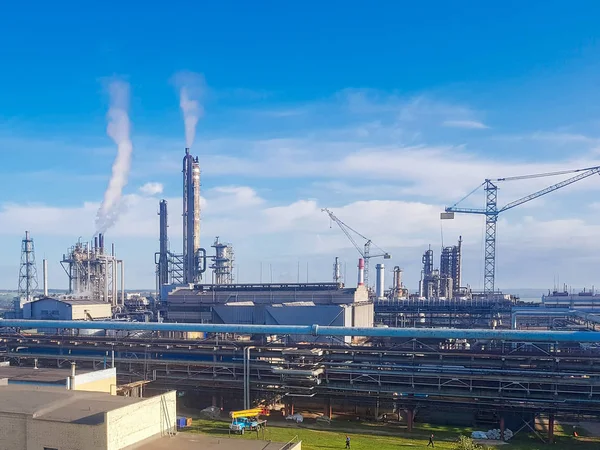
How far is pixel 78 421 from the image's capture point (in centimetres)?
1683

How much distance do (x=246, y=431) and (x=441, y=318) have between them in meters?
41.2

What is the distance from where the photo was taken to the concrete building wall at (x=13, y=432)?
56.7 ft

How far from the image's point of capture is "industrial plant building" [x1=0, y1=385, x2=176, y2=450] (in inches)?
655

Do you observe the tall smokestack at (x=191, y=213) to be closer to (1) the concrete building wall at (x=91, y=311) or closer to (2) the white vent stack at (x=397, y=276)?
(1) the concrete building wall at (x=91, y=311)

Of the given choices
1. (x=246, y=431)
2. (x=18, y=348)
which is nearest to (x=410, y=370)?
(x=246, y=431)

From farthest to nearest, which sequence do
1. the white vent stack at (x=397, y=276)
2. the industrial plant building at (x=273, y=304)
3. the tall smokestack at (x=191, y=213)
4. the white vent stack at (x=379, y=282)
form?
the white vent stack at (x=397, y=276), the white vent stack at (x=379, y=282), the tall smokestack at (x=191, y=213), the industrial plant building at (x=273, y=304)

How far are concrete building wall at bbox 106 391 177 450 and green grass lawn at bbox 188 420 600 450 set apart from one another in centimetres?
404

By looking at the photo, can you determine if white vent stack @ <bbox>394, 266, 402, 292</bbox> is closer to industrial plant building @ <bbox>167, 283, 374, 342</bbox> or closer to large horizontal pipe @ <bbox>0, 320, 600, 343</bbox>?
industrial plant building @ <bbox>167, 283, 374, 342</bbox>

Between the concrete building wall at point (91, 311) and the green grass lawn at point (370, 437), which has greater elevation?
the concrete building wall at point (91, 311)

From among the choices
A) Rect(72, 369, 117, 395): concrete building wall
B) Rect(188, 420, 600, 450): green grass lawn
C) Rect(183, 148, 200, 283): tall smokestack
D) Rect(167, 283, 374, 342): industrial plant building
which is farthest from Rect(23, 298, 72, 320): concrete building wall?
Rect(188, 420, 600, 450): green grass lawn

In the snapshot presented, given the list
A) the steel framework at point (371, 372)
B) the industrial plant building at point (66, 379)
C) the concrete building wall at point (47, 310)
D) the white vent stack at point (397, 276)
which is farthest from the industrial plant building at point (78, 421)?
the white vent stack at point (397, 276)

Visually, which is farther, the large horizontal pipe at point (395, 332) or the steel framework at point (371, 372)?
the large horizontal pipe at point (395, 332)

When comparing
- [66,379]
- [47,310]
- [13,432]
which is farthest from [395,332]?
[47,310]

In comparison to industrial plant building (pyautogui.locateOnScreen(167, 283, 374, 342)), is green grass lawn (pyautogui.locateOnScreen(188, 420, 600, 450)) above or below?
below
